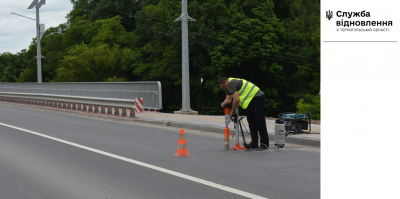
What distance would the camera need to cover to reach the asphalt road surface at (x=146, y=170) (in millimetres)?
6395

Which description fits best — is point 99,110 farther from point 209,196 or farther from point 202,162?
→ point 209,196

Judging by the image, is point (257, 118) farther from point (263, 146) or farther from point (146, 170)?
point (146, 170)

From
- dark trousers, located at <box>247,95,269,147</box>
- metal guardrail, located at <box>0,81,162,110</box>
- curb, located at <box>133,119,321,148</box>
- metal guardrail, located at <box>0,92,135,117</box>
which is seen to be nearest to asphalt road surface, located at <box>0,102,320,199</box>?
dark trousers, located at <box>247,95,269,147</box>

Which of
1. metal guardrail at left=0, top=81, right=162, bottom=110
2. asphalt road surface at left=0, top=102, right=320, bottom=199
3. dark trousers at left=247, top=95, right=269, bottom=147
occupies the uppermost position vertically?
metal guardrail at left=0, top=81, right=162, bottom=110

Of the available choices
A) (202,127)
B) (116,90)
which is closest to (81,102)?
(116,90)

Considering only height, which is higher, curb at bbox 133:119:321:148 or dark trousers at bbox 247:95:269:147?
dark trousers at bbox 247:95:269:147

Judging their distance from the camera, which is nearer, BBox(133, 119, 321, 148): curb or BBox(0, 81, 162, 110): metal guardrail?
BBox(133, 119, 321, 148): curb

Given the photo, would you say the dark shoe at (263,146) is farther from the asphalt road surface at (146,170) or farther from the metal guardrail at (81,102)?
the metal guardrail at (81,102)

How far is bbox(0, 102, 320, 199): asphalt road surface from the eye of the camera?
6.39m

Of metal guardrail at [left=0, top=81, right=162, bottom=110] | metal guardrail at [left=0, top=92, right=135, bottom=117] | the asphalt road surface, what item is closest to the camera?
the asphalt road surface

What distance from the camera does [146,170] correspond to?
788 cm

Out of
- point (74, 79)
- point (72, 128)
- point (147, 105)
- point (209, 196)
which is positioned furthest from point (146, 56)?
point (209, 196)

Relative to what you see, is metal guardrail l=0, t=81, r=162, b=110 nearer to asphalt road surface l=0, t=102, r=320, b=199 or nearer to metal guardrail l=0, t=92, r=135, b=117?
metal guardrail l=0, t=92, r=135, b=117

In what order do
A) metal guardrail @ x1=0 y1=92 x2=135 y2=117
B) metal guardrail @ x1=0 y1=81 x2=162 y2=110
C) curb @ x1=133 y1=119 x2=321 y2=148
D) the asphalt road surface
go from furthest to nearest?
metal guardrail @ x1=0 y1=81 x2=162 y2=110, metal guardrail @ x1=0 y1=92 x2=135 y2=117, curb @ x1=133 y1=119 x2=321 y2=148, the asphalt road surface
